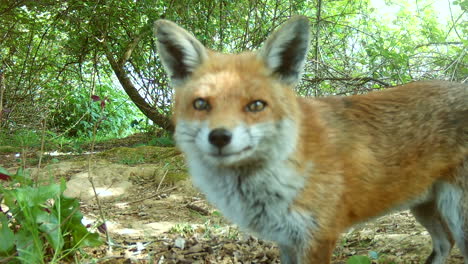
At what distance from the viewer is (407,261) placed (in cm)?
340

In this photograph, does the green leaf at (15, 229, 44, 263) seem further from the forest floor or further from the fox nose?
the fox nose

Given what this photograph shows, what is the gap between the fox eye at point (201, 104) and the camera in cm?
240

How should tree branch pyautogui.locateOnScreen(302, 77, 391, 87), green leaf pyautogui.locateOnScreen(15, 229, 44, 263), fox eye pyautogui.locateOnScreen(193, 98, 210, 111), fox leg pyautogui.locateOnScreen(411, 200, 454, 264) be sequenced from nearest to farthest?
fox eye pyautogui.locateOnScreen(193, 98, 210, 111) < green leaf pyautogui.locateOnScreen(15, 229, 44, 263) < fox leg pyautogui.locateOnScreen(411, 200, 454, 264) < tree branch pyautogui.locateOnScreen(302, 77, 391, 87)

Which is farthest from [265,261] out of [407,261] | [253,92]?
[253,92]

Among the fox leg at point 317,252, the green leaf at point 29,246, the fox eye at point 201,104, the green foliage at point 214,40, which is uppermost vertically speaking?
the green foliage at point 214,40

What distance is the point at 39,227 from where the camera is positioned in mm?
2664

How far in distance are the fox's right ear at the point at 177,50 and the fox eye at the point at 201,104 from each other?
0.39 meters

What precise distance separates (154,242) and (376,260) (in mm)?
1841

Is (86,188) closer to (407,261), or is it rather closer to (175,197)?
(175,197)

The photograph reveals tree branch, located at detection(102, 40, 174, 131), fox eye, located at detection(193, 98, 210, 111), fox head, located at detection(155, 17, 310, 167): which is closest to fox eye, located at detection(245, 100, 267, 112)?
fox head, located at detection(155, 17, 310, 167)

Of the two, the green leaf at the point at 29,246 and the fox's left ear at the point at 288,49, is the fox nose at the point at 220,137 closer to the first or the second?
the fox's left ear at the point at 288,49

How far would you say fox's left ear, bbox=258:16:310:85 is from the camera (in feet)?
8.44

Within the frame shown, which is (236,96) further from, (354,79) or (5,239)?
(354,79)

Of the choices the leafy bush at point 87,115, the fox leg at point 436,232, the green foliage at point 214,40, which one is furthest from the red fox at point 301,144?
the leafy bush at point 87,115
